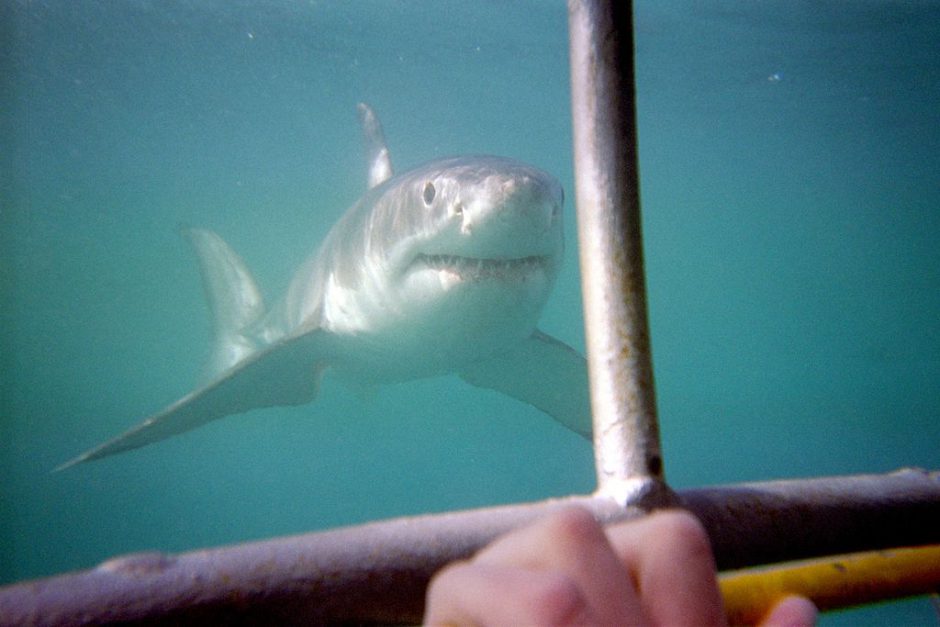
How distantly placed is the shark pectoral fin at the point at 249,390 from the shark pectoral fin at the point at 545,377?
1847mm

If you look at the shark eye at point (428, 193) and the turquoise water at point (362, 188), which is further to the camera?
the turquoise water at point (362, 188)

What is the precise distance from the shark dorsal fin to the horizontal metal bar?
7.11 m

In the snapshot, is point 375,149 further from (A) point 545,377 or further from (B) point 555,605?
(B) point 555,605

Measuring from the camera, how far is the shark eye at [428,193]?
4173mm

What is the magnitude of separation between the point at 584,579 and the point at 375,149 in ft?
26.0

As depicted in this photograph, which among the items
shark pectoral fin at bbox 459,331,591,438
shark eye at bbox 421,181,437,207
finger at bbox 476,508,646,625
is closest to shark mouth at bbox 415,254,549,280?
shark eye at bbox 421,181,437,207

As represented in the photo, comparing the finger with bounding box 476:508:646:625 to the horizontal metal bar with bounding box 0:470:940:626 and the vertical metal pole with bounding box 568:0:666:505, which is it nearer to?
the horizontal metal bar with bounding box 0:470:940:626

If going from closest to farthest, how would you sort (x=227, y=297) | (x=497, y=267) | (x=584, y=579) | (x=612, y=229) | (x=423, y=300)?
(x=584, y=579) → (x=612, y=229) → (x=497, y=267) → (x=423, y=300) → (x=227, y=297)

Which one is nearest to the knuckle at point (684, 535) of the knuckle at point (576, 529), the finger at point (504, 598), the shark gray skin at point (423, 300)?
the knuckle at point (576, 529)

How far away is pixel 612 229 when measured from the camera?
4.99 ft

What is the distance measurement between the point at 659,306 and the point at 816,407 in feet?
89.3

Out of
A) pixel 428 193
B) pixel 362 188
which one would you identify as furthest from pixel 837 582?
pixel 362 188

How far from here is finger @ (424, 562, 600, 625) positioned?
0.55 metres

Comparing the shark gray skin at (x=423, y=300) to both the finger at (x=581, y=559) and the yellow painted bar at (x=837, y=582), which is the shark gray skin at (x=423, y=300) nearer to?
the yellow painted bar at (x=837, y=582)
